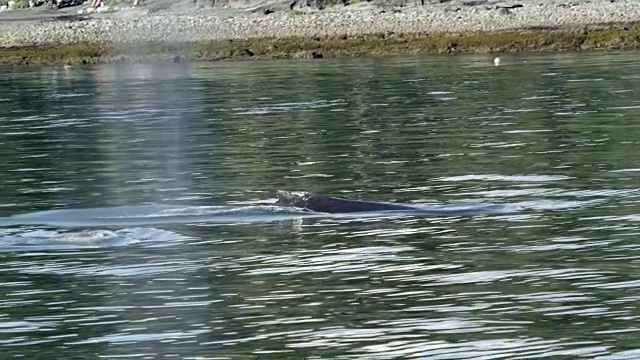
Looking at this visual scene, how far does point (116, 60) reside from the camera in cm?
7281

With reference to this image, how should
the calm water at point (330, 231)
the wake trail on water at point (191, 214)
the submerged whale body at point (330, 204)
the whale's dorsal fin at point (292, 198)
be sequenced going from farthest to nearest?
the whale's dorsal fin at point (292, 198) → the submerged whale body at point (330, 204) → the wake trail on water at point (191, 214) → the calm water at point (330, 231)

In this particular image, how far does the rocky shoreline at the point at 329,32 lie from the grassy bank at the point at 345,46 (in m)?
0.04

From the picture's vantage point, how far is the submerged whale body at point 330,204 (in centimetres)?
2430

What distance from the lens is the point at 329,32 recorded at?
74.6 metres

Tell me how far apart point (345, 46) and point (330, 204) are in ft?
148

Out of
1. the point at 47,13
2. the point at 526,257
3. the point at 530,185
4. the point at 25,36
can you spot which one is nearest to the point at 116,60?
the point at 25,36

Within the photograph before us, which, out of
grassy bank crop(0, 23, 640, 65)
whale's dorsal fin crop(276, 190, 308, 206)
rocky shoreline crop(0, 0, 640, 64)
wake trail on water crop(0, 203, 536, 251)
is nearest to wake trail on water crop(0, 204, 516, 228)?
wake trail on water crop(0, 203, 536, 251)

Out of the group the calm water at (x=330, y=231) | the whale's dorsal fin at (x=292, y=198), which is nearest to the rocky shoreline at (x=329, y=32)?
the calm water at (x=330, y=231)

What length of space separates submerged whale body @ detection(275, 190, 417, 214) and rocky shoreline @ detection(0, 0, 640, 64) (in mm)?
41268

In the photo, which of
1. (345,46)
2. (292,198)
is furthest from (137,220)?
(345,46)

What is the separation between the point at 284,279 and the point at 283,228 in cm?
406

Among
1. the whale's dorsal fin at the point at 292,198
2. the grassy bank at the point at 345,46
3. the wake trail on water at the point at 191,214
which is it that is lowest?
the grassy bank at the point at 345,46

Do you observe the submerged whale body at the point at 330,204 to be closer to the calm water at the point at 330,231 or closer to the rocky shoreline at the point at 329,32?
the calm water at the point at 330,231

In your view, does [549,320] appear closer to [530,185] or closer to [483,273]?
[483,273]
